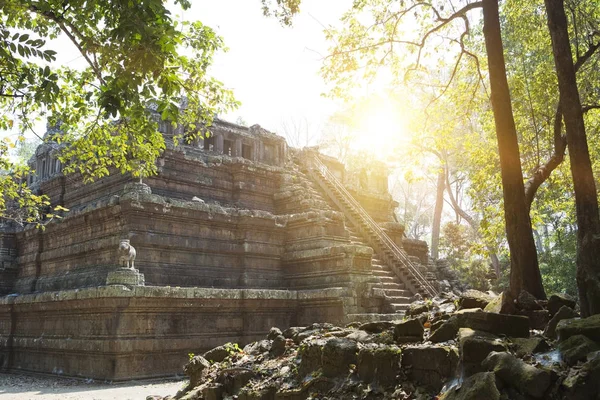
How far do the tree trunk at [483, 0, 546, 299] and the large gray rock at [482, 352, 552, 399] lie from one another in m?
2.40

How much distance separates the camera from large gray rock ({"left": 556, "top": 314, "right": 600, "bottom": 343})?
492 centimetres

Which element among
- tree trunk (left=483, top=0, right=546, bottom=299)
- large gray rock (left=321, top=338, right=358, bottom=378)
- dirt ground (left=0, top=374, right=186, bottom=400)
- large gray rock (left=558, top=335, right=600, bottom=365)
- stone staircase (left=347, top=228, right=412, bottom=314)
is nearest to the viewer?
large gray rock (left=558, top=335, right=600, bottom=365)

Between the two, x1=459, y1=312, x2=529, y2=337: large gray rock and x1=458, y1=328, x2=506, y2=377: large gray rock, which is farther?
x1=459, y1=312, x2=529, y2=337: large gray rock

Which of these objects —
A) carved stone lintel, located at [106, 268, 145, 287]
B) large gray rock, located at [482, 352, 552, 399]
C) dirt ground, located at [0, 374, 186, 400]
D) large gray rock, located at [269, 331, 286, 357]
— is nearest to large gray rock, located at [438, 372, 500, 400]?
large gray rock, located at [482, 352, 552, 399]

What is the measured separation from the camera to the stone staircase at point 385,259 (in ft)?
46.4

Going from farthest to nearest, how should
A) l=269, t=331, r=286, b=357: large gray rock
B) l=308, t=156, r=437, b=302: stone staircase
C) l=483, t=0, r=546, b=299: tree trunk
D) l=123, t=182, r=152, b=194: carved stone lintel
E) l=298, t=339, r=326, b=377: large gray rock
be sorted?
l=308, t=156, r=437, b=302: stone staircase < l=123, t=182, r=152, b=194: carved stone lintel < l=269, t=331, r=286, b=357: large gray rock < l=483, t=0, r=546, b=299: tree trunk < l=298, t=339, r=326, b=377: large gray rock

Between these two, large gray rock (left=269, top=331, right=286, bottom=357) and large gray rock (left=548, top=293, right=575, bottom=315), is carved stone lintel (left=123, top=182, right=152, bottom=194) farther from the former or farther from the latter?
large gray rock (left=548, top=293, right=575, bottom=315)

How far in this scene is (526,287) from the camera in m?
7.04

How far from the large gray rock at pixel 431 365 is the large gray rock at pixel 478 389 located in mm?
608

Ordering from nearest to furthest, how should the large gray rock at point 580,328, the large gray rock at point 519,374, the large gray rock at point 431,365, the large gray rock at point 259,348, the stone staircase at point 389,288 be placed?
1. the large gray rock at point 519,374
2. the large gray rock at point 580,328
3. the large gray rock at point 431,365
4. the large gray rock at point 259,348
5. the stone staircase at point 389,288

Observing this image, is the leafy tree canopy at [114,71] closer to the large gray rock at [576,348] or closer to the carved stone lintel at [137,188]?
the carved stone lintel at [137,188]

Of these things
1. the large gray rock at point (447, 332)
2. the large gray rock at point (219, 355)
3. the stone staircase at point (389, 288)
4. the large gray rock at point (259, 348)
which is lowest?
the large gray rock at point (219, 355)

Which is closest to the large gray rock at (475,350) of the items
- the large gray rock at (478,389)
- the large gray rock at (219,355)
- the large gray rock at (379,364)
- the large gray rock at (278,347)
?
the large gray rock at (478,389)

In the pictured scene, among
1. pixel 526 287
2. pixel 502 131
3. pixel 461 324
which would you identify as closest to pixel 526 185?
pixel 502 131
